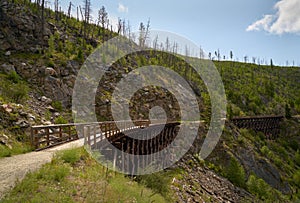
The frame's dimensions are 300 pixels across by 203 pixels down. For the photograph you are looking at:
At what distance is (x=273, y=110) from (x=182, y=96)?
37.2m

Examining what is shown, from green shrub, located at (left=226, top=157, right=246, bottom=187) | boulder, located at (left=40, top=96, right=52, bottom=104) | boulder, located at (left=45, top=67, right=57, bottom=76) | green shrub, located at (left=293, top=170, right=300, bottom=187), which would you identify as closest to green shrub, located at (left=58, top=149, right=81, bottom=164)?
boulder, located at (left=40, top=96, right=52, bottom=104)

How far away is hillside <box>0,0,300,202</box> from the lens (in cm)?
805

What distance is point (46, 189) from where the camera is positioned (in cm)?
636

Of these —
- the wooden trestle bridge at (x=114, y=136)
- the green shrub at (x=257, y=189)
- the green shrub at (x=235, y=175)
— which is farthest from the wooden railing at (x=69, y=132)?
the green shrub at (x=257, y=189)

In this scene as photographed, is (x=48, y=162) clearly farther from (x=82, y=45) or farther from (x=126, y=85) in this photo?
(x=82, y=45)

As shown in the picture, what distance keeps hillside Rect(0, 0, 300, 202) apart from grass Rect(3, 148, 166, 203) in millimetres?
27

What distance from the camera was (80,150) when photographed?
9.82m

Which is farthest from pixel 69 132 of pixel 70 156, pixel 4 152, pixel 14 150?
pixel 70 156

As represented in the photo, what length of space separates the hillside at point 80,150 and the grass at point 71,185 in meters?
0.03

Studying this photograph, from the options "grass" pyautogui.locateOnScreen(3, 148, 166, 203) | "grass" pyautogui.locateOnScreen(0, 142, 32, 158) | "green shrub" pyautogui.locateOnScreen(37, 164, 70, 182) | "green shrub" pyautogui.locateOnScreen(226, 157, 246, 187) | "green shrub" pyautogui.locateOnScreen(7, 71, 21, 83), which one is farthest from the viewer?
"green shrub" pyautogui.locateOnScreen(226, 157, 246, 187)

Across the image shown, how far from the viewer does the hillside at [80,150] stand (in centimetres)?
805

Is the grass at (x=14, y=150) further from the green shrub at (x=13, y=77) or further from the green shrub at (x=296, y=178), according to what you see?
the green shrub at (x=296, y=178)

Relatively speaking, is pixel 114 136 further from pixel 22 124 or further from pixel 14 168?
pixel 14 168

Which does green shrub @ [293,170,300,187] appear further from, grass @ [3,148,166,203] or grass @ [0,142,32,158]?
grass @ [0,142,32,158]
